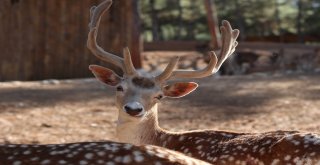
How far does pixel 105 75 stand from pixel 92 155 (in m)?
2.85

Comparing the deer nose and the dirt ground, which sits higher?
the deer nose

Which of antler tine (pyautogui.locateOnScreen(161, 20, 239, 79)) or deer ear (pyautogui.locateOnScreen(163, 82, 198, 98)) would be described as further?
antler tine (pyautogui.locateOnScreen(161, 20, 239, 79))

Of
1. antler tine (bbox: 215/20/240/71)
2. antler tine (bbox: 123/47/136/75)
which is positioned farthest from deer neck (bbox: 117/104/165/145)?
antler tine (bbox: 215/20/240/71)

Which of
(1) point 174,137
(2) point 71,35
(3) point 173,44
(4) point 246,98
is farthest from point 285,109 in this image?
(3) point 173,44

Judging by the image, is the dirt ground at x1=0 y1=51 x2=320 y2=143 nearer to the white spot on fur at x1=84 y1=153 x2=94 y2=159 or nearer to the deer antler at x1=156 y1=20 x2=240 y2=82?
the deer antler at x1=156 y1=20 x2=240 y2=82

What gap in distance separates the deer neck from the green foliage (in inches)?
1504

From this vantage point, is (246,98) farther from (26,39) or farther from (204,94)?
(26,39)

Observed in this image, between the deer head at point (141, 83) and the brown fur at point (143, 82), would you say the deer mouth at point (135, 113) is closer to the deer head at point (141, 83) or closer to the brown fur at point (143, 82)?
the deer head at point (141, 83)

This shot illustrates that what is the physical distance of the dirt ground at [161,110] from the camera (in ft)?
25.0

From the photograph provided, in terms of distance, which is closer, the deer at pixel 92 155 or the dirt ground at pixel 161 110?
the deer at pixel 92 155

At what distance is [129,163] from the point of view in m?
2.76

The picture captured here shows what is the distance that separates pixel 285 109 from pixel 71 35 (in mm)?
6441

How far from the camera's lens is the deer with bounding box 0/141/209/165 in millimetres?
2785

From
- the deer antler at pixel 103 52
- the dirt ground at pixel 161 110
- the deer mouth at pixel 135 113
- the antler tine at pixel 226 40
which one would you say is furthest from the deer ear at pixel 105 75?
the dirt ground at pixel 161 110
